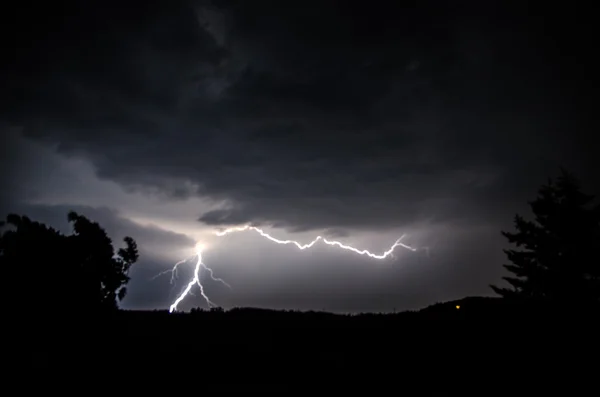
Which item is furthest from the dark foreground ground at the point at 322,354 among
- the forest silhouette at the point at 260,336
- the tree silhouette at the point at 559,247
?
the tree silhouette at the point at 559,247

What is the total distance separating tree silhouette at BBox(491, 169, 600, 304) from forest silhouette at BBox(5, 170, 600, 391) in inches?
789

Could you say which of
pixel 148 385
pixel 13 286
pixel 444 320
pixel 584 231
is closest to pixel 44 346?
pixel 148 385

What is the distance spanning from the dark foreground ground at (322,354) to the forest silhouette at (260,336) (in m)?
0.04

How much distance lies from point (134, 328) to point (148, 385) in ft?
12.3

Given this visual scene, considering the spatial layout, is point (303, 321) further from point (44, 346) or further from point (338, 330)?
point (44, 346)

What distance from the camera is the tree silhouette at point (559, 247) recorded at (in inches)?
1141

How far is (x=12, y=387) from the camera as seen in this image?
19.9 ft

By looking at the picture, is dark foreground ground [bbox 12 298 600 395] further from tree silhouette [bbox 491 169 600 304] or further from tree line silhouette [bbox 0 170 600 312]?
tree silhouette [bbox 491 169 600 304]

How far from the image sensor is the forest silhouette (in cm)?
681

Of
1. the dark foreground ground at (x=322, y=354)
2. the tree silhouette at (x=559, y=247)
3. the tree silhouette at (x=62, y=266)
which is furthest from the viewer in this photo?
the tree silhouette at (x=559, y=247)

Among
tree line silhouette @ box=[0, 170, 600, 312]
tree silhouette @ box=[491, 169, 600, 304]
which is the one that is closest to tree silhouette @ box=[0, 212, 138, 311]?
tree line silhouette @ box=[0, 170, 600, 312]

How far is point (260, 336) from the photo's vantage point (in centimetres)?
888

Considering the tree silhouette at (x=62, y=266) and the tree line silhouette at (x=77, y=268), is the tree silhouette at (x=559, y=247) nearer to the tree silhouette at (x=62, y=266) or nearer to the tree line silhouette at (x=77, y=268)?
the tree line silhouette at (x=77, y=268)

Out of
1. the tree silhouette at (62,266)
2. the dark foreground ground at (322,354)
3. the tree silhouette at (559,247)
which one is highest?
the tree silhouette at (559,247)
